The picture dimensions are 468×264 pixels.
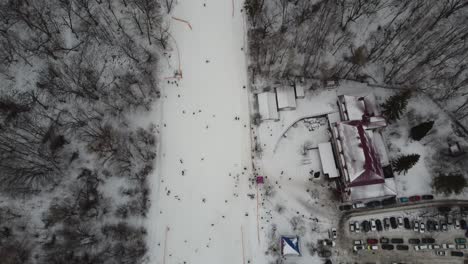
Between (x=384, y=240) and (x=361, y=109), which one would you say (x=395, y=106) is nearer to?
(x=361, y=109)

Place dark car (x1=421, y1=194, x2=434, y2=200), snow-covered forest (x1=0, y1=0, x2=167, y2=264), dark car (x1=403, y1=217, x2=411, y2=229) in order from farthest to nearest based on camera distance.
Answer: dark car (x1=421, y1=194, x2=434, y2=200), dark car (x1=403, y1=217, x2=411, y2=229), snow-covered forest (x1=0, y1=0, x2=167, y2=264)

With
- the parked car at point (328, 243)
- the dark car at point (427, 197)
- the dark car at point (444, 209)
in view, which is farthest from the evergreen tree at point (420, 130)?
the parked car at point (328, 243)

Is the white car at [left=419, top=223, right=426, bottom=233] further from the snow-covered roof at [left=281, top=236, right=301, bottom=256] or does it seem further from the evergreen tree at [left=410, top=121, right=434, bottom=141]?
the snow-covered roof at [left=281, top=236, right=301, bottom=256]

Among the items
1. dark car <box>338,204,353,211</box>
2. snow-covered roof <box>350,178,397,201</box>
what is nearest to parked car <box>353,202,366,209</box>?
dark car <box>338,204,353,211</box>

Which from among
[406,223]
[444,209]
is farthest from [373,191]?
[444,209]

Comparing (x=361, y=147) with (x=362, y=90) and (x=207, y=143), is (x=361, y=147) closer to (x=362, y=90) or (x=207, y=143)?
(x=362, y=90)

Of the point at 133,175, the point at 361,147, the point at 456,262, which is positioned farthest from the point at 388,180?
the point at 133,175
